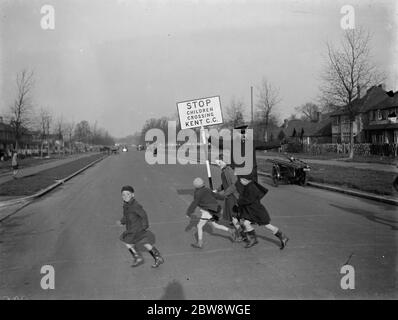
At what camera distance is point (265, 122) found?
Answer: 164 ft

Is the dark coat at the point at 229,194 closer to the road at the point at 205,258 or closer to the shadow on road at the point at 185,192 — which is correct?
the road at the point at 205,258

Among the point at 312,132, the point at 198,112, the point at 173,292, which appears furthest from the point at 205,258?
the point at 312,132

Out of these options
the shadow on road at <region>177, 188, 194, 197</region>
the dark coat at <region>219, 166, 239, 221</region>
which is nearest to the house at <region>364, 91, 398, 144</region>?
the shadow on road at <region>177, 188, 194, 197</region>

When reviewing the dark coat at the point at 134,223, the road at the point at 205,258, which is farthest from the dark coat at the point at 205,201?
the dark coat at the point at 134,223

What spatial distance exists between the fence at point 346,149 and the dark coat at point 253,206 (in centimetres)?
2795

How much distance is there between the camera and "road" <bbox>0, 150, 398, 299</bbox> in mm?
4441

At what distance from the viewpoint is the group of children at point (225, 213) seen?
18.1 feet

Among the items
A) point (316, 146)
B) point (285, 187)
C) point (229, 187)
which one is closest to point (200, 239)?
point (229, 187)

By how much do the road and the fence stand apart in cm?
2474

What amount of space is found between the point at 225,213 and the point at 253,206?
91 centimetres

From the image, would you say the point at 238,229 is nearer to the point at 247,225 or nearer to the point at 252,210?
the point at 247,225

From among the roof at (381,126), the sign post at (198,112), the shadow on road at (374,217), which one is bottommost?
the shadow on road at (374,217)

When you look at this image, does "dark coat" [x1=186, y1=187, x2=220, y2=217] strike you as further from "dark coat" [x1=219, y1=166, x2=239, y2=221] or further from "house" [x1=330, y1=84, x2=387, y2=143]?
"house" [x1=330, y1=84, x2=387, y2=143]
